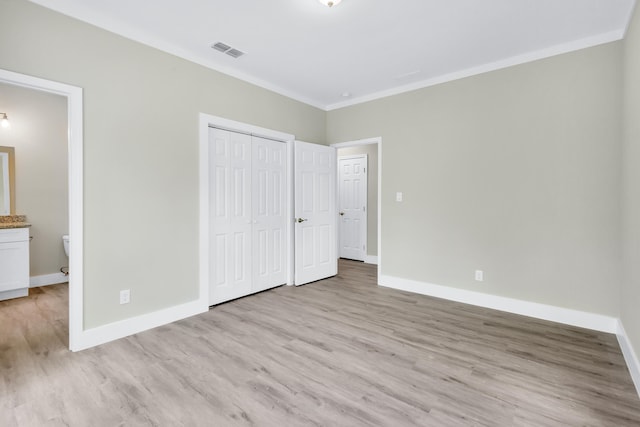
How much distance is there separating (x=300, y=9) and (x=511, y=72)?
2401 millimetres

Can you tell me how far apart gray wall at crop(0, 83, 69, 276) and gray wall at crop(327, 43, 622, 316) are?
4755mm

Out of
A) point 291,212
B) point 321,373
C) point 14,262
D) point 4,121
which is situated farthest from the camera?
point 291,212

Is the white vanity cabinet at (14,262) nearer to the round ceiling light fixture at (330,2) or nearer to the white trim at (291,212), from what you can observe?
the white trim at (291,212)

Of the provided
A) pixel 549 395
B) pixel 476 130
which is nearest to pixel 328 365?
pixel 549 395

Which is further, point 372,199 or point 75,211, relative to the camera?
point 372,199

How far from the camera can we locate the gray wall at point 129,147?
2.39 meters

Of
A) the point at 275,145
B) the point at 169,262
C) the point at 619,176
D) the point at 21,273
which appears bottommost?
the point at 21,273

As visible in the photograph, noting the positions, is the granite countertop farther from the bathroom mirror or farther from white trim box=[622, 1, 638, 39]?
white trim box=[622, 1, 638, 39]

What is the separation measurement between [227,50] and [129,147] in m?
1.38

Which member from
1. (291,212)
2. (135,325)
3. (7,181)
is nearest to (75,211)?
(135,325)

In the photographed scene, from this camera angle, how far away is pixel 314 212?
4598 millimetres

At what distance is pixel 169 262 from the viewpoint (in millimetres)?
3094

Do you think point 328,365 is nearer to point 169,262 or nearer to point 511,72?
point 169,262

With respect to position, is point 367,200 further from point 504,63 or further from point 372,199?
point 504,63
